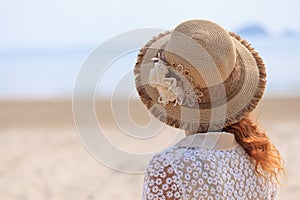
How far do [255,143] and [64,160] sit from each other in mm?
7645

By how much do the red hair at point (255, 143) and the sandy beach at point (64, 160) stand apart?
4781 mm

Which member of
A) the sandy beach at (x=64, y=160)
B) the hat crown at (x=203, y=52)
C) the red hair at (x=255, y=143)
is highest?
the hat crown at (x=203, y=52)

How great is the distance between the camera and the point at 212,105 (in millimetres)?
1771

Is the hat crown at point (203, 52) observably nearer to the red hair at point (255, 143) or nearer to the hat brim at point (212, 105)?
the hat brim at point (212, 105)

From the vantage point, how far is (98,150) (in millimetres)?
1960

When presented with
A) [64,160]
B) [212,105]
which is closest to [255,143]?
[212,105]

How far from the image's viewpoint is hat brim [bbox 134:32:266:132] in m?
1.78

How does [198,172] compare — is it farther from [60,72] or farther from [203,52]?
[60,72]

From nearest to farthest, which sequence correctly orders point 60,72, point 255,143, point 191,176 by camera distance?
point 191,176
point 255,143
point 60,72

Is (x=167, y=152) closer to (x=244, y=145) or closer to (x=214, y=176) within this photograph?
(x=214, y=176)

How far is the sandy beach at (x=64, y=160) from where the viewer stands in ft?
23.3

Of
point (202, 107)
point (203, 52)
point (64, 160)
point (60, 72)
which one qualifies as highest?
point (203, 52)

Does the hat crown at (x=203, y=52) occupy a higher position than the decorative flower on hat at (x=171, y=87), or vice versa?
the hat crown at (x=203, y=52)

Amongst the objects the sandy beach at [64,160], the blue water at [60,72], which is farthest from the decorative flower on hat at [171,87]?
the blue water at [60,72]
